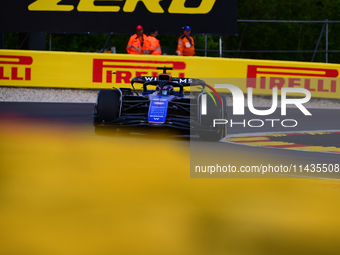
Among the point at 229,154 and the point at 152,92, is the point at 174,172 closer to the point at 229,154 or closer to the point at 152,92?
the point at 229,154

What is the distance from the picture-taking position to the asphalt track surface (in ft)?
30.7

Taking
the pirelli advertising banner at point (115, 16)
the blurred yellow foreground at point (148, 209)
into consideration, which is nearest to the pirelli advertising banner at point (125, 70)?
the pirelli advertising banner at point (115, 16)

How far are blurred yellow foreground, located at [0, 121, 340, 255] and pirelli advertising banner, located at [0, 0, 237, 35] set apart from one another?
1121cm

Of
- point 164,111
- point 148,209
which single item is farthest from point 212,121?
point 148,209

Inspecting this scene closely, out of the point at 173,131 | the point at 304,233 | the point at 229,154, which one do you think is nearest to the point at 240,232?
the point at 304,233

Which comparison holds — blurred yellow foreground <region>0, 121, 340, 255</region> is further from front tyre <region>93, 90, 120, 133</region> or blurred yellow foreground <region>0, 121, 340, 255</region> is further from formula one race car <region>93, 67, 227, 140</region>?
front tyre <region>93, 90, 120, 133</region>

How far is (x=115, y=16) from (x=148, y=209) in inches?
574

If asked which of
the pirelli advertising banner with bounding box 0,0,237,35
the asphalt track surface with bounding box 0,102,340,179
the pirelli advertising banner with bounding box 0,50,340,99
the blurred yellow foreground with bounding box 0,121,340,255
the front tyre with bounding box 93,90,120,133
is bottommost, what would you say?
the blurred yellow foreground with bounding box 0,121,340,255

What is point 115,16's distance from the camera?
65.5 feet

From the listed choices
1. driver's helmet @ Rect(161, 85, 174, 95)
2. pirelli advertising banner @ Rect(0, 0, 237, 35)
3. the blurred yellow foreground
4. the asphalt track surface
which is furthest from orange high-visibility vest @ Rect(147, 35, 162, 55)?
A: the blurred yellow foreground

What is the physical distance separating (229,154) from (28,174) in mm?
2932

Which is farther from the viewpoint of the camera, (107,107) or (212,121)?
(107,107)

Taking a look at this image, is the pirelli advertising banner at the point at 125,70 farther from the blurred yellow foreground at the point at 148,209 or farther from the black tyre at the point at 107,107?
the blurred yellow foreground at the point at 148,209

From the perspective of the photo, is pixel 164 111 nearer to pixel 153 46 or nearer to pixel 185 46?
pixel 153 46
